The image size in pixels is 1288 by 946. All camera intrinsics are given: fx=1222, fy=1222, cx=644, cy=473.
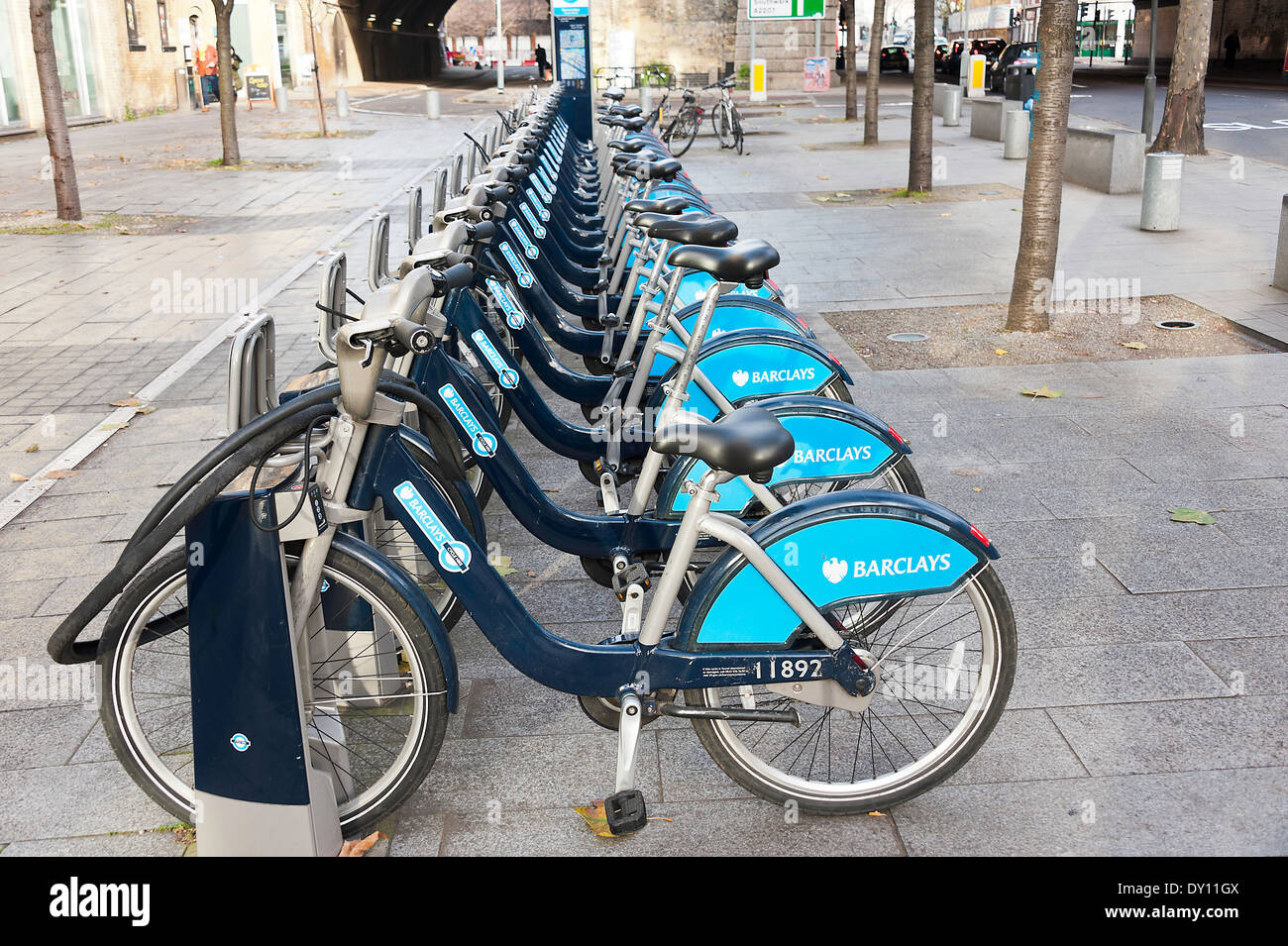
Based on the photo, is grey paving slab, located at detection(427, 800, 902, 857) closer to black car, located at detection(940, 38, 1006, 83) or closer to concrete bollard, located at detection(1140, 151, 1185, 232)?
concrete bollard, located at detection(1140, 151, 1185, 232)

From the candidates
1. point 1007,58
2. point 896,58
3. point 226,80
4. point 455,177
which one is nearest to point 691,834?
point 455,177

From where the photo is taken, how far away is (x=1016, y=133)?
1659 cm

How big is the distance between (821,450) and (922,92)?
9660 millimetres

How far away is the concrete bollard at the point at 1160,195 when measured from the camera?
10.4 metres

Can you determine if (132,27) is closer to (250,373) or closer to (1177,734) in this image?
(250,373)

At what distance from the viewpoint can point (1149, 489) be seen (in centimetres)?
487

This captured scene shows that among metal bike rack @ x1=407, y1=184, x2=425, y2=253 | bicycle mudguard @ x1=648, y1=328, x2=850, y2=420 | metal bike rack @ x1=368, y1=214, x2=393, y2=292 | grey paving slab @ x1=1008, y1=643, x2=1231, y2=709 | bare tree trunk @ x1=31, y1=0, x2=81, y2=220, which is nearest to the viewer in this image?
grey paving slab @ x1=1008, y1=643, x2=1231, y2=709

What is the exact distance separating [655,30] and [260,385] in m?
36.9

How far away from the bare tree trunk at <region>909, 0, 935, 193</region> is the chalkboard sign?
77.1 feet

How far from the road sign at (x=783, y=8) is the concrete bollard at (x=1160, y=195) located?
18.7 meters

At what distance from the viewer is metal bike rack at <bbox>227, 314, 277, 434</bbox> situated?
9.23ft


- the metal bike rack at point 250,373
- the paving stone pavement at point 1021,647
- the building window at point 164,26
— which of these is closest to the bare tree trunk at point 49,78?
the paving stone pavement at point 1021,647

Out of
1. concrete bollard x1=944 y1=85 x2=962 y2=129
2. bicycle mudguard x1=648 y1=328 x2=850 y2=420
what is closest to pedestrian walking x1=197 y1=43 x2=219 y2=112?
concrete bollard x1=944 y1=85 x2=962 y2=129
